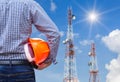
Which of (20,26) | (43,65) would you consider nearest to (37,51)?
(43,65)

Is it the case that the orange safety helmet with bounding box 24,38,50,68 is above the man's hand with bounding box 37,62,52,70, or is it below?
above

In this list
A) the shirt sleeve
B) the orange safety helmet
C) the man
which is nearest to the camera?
the man

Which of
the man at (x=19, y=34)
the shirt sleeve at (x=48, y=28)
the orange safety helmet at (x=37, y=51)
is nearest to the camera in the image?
the man at (x=19, y=34)

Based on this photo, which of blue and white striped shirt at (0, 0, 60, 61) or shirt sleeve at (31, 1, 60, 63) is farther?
shirt sleeve at (31, 1, 60, 63)

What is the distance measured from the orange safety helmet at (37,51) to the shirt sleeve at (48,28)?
8 centimetres

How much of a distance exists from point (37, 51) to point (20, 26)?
0.37 metres

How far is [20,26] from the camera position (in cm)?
493

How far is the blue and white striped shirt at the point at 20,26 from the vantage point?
4812mm

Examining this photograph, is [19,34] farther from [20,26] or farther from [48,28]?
[48,28]

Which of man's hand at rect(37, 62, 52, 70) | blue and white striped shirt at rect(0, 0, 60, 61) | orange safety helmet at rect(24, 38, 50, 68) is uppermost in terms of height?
blue and white striped shirt at rect(0, 0, 60, 61)

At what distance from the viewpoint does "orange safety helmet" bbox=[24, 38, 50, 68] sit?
16.0 ft

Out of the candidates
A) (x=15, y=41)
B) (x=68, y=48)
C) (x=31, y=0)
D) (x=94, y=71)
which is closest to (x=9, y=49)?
(x=15, y=41)

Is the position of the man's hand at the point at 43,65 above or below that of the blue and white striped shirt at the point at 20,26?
below

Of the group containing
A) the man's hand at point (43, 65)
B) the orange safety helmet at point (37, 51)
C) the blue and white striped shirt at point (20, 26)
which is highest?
the blue and white striped shirt at point (20, 26)
